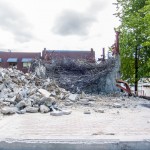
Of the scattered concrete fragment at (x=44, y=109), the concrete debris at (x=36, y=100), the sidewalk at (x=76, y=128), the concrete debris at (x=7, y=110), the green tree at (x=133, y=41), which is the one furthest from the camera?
the green tree at (x=133, y=41)

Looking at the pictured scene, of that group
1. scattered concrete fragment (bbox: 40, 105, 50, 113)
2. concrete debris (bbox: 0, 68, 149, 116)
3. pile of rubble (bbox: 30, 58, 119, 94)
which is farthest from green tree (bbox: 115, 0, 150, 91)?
scattered concrete fragment (bbox: 40, 105, 50, 113)

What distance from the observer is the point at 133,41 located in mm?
23125

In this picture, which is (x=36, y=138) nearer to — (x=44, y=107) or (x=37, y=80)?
(x=44, y=107)

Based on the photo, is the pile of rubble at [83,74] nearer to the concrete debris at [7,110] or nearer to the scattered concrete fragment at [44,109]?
the scattered concrete fragment at [44,109]

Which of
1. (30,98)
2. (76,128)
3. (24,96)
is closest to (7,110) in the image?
(30,98)

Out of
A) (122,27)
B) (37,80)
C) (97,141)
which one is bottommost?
(97,141)

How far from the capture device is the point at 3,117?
27.0ft

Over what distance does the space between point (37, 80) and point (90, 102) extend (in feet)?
11.7

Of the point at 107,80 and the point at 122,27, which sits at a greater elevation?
the point at 122,27

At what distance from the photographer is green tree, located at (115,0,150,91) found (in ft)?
73.5

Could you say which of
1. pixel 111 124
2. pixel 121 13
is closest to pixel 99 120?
pixel 111 124

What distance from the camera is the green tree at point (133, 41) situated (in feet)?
73.5

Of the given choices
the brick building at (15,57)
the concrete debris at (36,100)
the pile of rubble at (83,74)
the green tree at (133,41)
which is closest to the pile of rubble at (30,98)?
the concrete debris at (36,100)

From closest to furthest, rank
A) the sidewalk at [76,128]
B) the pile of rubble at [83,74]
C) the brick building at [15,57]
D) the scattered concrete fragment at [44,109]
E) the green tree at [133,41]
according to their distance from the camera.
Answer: the sidewalk at [76,128], the scattered concrete fragment at [44,109], the pile of rubble at [83,74], the green tree at [133,41], the brick building at [15,57]
